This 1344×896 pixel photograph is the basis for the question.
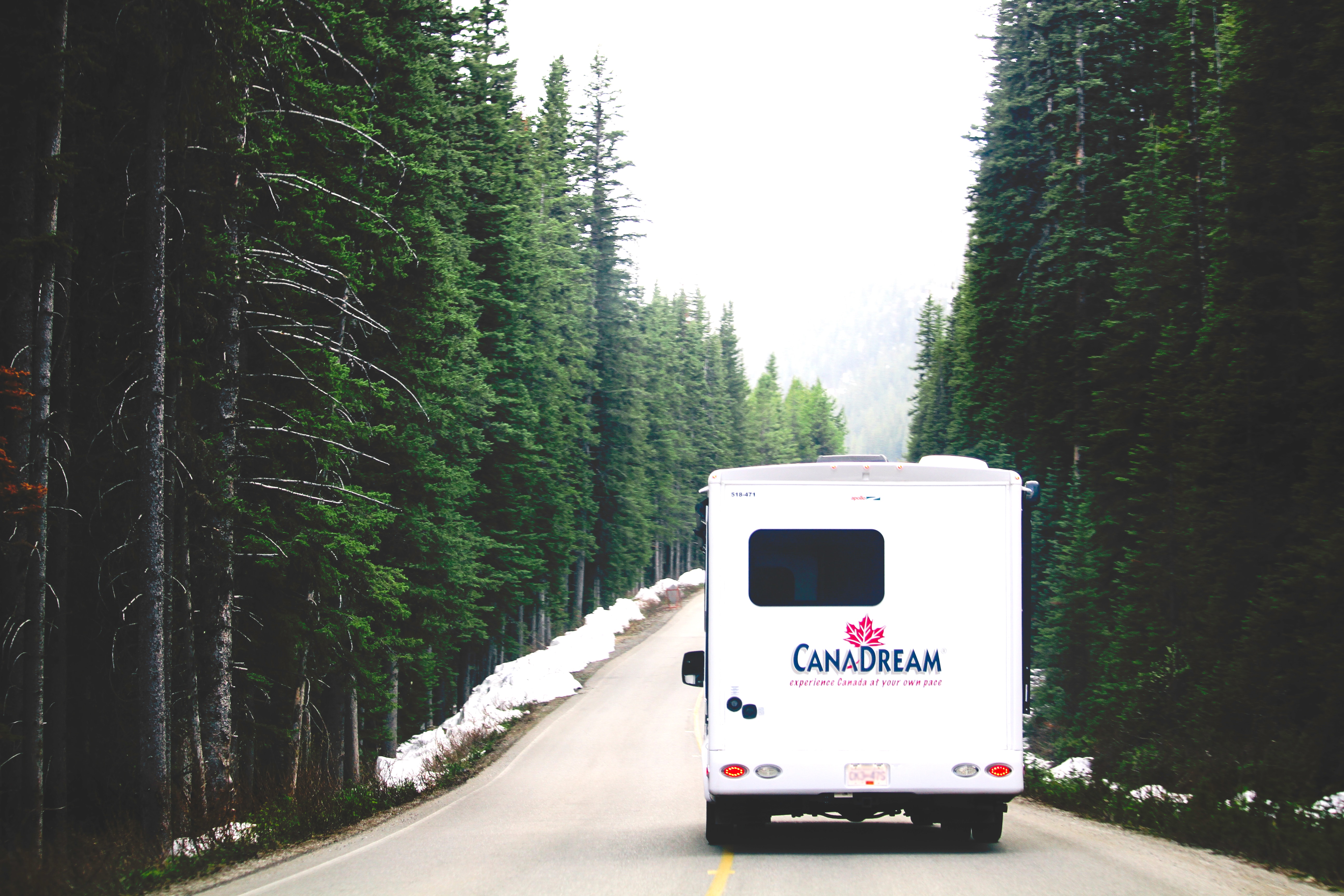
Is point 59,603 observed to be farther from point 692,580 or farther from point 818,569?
point 692,580

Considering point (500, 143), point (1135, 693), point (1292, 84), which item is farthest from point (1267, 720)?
point (500, 143)

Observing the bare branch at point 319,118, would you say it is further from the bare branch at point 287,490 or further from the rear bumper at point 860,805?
the rear bumper at point 860,805

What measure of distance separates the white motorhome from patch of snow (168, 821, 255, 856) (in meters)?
5.62

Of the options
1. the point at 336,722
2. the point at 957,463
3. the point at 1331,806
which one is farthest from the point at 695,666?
the point at 336,722

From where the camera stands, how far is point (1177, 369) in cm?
2353

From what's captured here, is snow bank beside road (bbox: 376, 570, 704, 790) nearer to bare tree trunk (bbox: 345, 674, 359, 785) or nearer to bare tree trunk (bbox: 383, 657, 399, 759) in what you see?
bare tree trunk (bbox: 383, 657, 399, 759)

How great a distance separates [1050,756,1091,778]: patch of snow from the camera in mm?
17328

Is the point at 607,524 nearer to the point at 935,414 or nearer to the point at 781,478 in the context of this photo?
the point at 935,414

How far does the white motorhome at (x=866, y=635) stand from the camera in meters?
9.12

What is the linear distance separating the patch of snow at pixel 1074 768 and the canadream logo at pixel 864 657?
8.50m

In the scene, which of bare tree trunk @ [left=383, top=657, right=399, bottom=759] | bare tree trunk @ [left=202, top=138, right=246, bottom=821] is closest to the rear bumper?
bare tree trunk @ [left=202, top=138, right=246, bottom=821]

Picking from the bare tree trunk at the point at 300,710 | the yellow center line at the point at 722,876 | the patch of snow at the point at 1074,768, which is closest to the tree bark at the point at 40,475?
the bare tree trunk at the point at 300,710

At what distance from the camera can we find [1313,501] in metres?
16.7

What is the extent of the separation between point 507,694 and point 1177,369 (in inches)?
749
